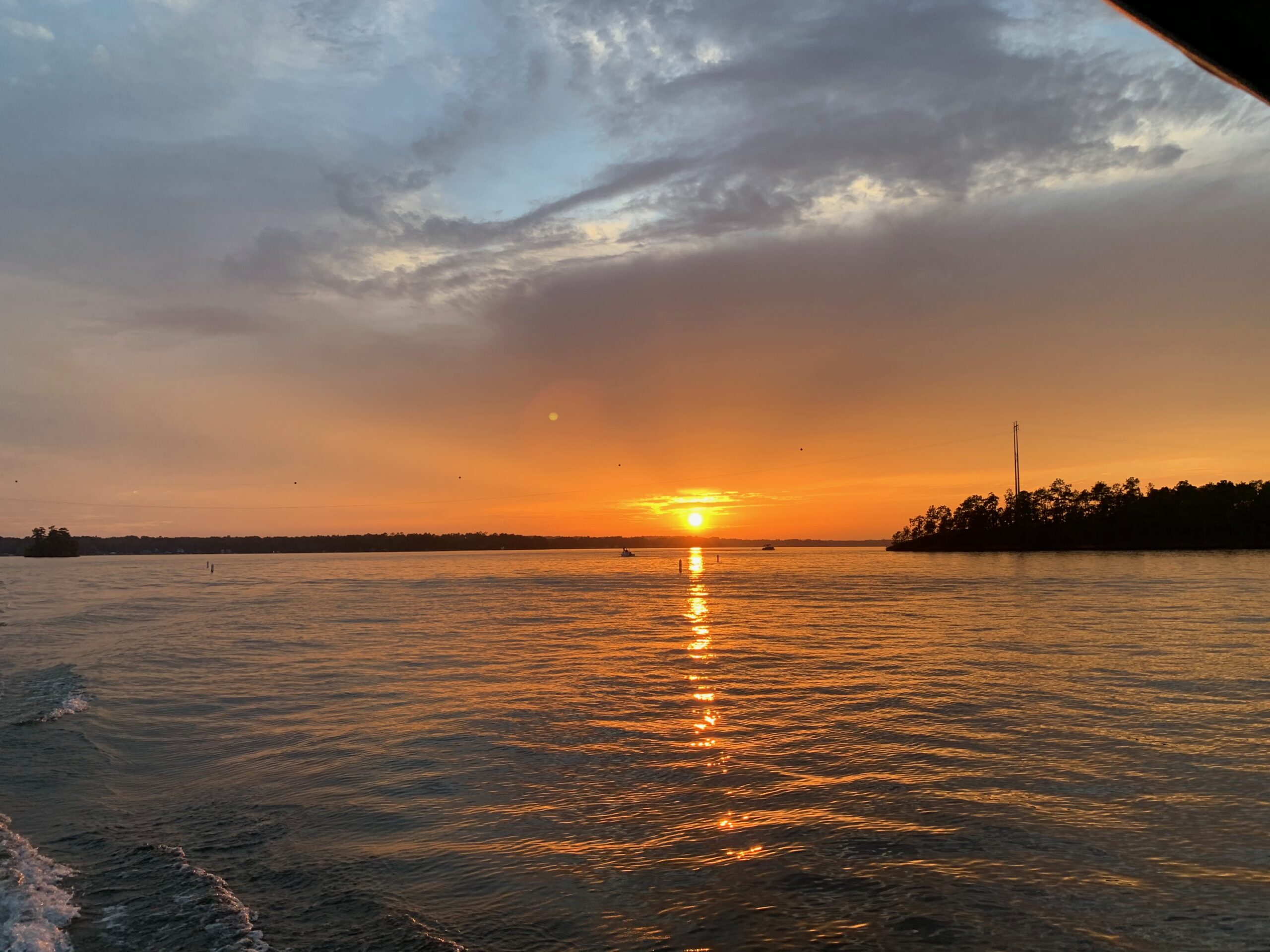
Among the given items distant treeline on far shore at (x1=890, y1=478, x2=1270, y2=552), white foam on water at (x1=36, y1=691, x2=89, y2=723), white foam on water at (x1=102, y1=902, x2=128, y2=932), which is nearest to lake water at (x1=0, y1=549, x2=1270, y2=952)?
white foam on water at (x1=102, y1=902, x2=128, y2=932)

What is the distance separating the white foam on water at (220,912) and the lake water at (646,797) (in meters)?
0.04

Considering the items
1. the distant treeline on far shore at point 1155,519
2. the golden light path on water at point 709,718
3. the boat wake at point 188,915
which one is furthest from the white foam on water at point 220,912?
the distant treeline on far shore at point 1155,519

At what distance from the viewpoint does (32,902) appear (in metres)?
8.61

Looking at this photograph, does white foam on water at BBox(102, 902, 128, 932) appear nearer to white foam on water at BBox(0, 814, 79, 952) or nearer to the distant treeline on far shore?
white foam on water at BBox(0, 814, 79, 952)

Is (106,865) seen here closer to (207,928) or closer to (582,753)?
(207,928)

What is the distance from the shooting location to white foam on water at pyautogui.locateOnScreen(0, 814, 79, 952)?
7.75m

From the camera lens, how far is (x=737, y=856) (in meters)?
9.56

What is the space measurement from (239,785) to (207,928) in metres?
5.68

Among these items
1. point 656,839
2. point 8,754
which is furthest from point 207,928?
point 8,754

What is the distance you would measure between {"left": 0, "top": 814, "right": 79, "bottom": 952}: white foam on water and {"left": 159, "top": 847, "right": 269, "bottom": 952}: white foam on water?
1101 mm

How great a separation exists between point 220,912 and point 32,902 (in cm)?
216

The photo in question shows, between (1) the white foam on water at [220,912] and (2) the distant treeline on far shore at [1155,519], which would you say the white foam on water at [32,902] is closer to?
(1) the white foam on water at [220,912]

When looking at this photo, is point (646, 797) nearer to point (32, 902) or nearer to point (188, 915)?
point (188, 915)

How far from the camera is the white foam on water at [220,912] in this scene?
765 cm
